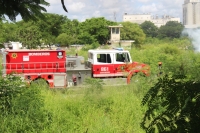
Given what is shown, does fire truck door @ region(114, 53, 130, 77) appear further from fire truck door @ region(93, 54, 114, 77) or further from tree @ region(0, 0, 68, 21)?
tree @ region(0, 0, 68, 21)

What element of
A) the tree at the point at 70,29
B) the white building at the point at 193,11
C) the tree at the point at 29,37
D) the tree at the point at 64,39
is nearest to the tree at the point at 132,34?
the white building at the point at 193,11

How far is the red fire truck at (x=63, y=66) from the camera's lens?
433 inches

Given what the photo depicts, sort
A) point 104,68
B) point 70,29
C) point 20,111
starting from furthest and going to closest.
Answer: point 70,29 < point 104,68 < point 20,111

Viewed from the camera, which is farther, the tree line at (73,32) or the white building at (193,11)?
the white building at (193,11)

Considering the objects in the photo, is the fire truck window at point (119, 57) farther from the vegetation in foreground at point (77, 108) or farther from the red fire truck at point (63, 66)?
the vegetation in foreground at point (77, 108)

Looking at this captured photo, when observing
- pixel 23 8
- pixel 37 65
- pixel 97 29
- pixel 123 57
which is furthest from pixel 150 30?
pixel 23 8

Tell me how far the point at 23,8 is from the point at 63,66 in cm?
890

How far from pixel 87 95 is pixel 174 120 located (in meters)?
6.21

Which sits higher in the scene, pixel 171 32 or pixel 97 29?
pixel 171 32

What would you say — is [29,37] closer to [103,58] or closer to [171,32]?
[103,58]

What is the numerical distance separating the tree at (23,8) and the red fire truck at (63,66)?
8.26m

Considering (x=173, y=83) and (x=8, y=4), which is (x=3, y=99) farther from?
(x=173, y=83)

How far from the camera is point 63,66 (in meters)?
11.2

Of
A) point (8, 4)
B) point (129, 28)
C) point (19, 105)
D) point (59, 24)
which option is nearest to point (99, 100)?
point (19, 105)
